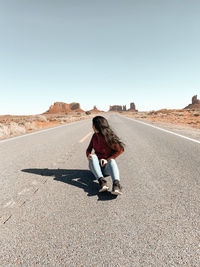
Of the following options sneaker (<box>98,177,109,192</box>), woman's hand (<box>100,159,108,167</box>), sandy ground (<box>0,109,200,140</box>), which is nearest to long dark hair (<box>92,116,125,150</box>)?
woman's hand (<box>100,159,108,167</box>)

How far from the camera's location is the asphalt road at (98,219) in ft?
5.41

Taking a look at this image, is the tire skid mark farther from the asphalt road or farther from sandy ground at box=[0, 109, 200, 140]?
sandy ground at box=[0, 109, 200, 140]

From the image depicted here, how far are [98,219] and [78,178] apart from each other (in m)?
1.46

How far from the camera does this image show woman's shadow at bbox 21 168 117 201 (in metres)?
2.90

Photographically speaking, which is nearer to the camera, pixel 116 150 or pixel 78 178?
pixel 116 150

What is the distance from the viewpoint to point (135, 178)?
348 cm

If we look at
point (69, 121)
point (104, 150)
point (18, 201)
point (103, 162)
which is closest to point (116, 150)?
point (104, 150)

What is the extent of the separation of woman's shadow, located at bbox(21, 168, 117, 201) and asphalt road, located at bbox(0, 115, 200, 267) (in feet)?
0.05

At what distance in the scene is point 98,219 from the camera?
2199mm

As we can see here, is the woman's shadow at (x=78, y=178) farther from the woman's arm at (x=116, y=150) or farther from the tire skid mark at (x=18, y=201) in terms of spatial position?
the woman's arm at (x=116, y=150)

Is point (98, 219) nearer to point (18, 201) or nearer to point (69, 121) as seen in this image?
point (18, 201)

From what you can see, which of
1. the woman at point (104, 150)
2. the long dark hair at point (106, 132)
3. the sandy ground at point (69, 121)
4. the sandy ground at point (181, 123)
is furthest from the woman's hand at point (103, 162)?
the sandy ground at point (69, 121)

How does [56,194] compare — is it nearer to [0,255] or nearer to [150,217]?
[0,255]

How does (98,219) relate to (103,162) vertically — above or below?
below
